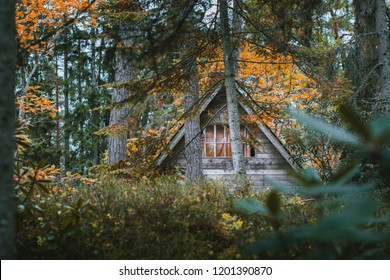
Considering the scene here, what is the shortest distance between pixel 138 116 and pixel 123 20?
1920 millimetres

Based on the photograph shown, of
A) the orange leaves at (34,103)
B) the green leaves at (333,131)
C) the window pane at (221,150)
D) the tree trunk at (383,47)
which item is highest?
the tree trunk at (383,47)

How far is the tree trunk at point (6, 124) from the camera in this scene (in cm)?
190

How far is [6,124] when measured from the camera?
6.27ft

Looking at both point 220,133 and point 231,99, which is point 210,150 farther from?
point 231,99

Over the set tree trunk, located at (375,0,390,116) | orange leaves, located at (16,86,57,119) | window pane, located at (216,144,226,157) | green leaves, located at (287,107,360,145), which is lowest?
window pane, located at (216,144,226,157)

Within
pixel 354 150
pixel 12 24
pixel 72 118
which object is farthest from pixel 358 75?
pixel 72 118

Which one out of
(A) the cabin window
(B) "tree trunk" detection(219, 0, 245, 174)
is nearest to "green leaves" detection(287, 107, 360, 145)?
(B) "tree trunk" detection(219, 0, 245, 174)

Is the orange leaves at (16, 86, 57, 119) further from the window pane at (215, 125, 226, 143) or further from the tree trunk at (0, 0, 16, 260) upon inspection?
the window pane at (215, 125, 226, 143)

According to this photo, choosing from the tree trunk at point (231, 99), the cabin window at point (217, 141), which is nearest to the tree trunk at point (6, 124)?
the tree trunk at point (231, 99)

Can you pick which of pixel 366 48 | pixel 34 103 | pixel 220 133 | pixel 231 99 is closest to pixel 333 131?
pixel 231 99

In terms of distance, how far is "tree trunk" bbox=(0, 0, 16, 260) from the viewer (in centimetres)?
190

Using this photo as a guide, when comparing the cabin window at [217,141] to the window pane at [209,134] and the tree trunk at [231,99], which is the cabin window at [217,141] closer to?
the window pane at [209,134]

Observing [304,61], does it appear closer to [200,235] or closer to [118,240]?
[200,235]
